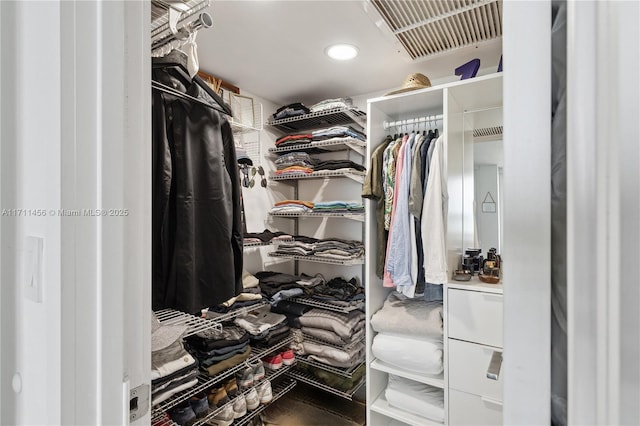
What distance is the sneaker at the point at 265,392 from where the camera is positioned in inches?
76.5

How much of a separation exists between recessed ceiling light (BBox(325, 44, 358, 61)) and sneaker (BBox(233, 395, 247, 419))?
1985mm

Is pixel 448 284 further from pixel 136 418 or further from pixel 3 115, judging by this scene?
pixel 3 115

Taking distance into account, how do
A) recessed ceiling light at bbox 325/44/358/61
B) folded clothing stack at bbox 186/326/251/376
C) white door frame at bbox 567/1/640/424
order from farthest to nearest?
recessed ceiling light at bbox 325/44/358/61
folded clothing stack at bbox 186/326/251/376
white door frame at bbox 567/1/640/424

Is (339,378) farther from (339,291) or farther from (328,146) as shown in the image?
(328,146)

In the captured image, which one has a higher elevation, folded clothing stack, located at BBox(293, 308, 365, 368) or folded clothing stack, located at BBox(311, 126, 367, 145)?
folded clothing stack, located at BBox(311, 126, 367, 145)

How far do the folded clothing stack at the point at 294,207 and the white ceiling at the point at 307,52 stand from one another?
2.75ft

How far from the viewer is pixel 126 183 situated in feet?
1.85

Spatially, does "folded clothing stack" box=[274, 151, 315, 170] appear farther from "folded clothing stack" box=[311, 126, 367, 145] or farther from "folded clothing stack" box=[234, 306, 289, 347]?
"folded clothing stack" box=[234, 306, 289, 347]

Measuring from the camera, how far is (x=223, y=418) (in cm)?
170

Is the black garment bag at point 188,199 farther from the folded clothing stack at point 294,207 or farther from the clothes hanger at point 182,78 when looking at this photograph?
the folded clothing stack at point 294,207

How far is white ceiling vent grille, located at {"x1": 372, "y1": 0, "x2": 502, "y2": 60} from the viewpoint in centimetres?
131

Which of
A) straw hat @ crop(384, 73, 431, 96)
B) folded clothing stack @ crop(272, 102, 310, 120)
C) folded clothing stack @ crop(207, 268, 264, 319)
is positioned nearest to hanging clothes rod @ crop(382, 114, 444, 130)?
straw hat @ crop(384, 73, 431, 96)

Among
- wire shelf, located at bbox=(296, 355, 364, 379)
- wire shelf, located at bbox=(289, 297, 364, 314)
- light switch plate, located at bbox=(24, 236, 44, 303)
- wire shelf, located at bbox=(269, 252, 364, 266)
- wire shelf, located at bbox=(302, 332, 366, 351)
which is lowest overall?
wire shelf, located at bbox=(296, 355, 364, 379)

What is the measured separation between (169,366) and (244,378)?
0.62 m
